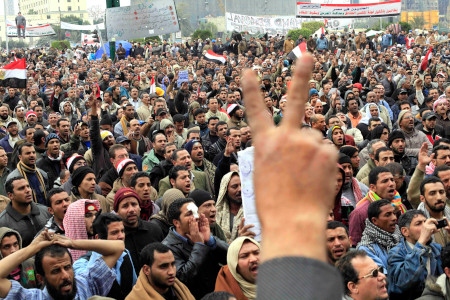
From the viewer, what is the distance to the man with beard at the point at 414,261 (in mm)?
4781

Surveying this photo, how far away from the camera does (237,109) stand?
433 inches

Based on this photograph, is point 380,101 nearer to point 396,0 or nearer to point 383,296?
point 383,296

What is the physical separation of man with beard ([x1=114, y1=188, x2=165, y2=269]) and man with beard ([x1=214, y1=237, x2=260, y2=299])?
1.00m

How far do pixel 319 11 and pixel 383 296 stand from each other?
28491 millimetres

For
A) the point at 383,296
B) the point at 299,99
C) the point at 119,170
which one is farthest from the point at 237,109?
the point at 299,99

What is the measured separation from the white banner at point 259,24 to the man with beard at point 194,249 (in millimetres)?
26094

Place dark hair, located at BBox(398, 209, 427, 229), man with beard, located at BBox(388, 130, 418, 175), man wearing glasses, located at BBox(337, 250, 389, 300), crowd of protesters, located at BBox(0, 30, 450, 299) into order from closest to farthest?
man wearing glasses, located at BBox(337, 250, 389, 300) < crowd of protesters, located at BBox(0, 30, 450, 299) < dark hair, located at BBox(398, 209, 427, 229) < man with beard, located at BBox(388, 130, 418, 175)

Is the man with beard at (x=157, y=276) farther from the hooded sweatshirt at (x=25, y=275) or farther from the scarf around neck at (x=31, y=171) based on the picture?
the scarf around neck at (x=31, y=171)

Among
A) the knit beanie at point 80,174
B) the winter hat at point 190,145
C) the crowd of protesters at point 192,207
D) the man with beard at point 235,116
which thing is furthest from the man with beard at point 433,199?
the man with beard at point 235,116

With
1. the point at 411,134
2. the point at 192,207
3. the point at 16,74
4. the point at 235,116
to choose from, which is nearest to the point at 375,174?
the point at 192,207

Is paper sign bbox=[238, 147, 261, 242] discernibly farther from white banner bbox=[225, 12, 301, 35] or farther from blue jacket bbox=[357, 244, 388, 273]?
white banner bbox=[225, 12, 301, 35]

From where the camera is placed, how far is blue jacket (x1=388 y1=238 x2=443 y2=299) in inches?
188

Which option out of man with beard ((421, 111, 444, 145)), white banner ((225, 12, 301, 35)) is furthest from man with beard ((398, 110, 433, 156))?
white banner ((225, 12, 301, 35))

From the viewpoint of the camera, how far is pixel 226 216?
637 centimetres
